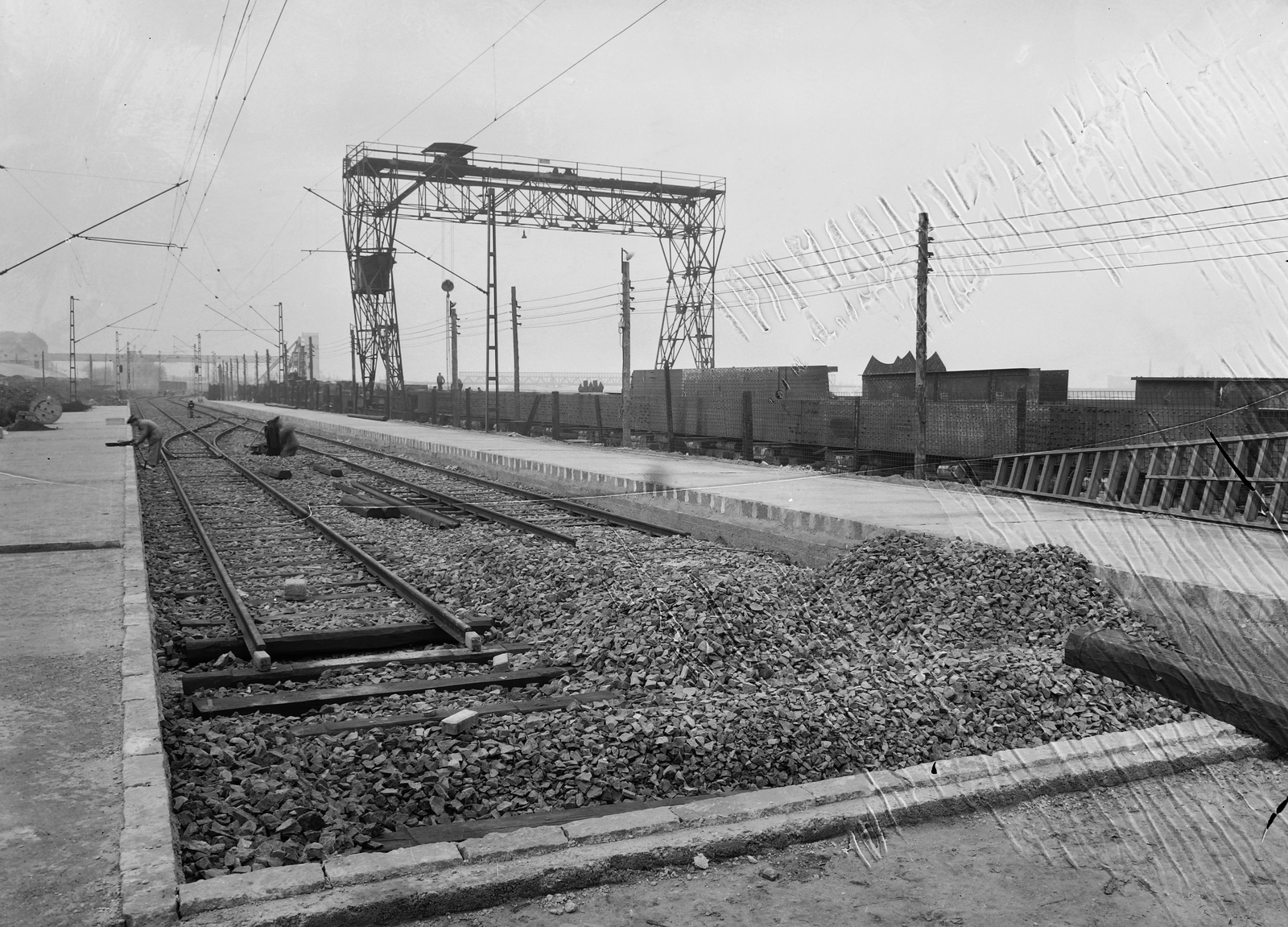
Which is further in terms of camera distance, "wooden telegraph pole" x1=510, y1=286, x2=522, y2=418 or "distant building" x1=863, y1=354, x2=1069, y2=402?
"wooden telegraph pole" x1=510, y1=286, x2=522, y2=418

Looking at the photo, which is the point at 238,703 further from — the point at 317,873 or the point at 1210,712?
the point at 1210,712

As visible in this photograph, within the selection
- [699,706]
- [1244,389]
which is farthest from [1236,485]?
[1244,389]

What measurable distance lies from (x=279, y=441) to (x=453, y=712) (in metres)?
22.8

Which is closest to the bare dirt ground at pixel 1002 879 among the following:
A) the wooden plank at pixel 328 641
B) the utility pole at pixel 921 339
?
the wooden plank at pixel 328 641

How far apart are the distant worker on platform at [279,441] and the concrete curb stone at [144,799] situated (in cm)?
2091

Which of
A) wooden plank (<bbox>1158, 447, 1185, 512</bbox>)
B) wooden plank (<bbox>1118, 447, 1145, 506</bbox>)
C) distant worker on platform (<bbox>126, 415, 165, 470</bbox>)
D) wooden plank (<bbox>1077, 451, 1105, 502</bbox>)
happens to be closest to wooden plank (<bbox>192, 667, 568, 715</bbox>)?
wooden plank (<bbox>1158, 447, 1185, 512</bbox>)

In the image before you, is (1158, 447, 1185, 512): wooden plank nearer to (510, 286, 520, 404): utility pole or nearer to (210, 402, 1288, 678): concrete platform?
(210, 402, 1288, 678): concrete platform

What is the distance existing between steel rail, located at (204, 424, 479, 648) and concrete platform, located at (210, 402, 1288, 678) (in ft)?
12.2

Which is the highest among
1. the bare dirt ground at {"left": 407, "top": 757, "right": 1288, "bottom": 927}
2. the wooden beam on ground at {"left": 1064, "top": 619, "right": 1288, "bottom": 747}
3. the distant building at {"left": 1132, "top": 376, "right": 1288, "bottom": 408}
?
the distant building at {"left": 1132, "top": 376, "right": 1288, "bottom": 408}

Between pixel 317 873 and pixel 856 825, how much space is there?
6.70ft

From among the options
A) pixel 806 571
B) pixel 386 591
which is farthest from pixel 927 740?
pixel 386 591

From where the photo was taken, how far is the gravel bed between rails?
A: 4484 mm

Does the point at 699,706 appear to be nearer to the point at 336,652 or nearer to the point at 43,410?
the point at 336,652

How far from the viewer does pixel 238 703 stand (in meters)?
5.89
